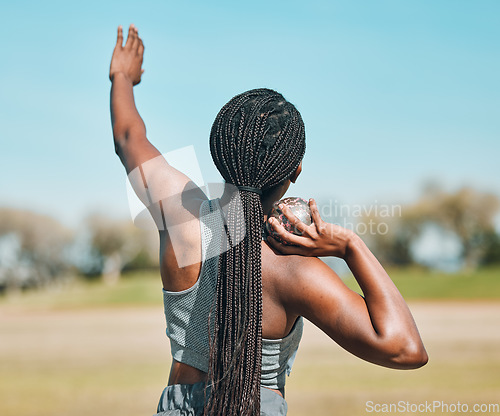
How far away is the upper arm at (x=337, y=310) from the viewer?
187 centimetres

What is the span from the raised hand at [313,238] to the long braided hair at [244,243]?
10 centimetres

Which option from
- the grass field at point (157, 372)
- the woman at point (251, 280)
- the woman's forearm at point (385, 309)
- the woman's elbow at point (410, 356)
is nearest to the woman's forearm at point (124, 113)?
the woman at point (251, 280)

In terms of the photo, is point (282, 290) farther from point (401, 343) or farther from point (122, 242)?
point (122, 242)

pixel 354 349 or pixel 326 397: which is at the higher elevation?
pixel 354 349

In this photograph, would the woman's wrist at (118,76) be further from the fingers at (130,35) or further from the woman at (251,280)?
the woman at (251,280)

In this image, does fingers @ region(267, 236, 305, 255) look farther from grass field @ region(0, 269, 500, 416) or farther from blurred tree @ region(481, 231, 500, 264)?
blurred tree @ region(481, 231, 500, 264)

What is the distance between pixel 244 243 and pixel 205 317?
0.99 feet

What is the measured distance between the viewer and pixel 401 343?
1.89 meters

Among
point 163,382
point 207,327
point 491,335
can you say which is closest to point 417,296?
point 491,335

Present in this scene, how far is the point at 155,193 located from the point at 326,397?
7.61 meters

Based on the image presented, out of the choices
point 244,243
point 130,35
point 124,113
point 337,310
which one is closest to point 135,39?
point 130,35

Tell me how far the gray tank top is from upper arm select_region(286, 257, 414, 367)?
197 mm

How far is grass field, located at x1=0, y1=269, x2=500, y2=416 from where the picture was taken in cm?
878

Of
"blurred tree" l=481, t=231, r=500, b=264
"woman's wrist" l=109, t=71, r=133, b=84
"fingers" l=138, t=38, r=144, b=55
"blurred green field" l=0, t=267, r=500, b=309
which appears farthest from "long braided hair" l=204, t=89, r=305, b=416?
"blurred tree" l=481, t=231, r=500, b=264
